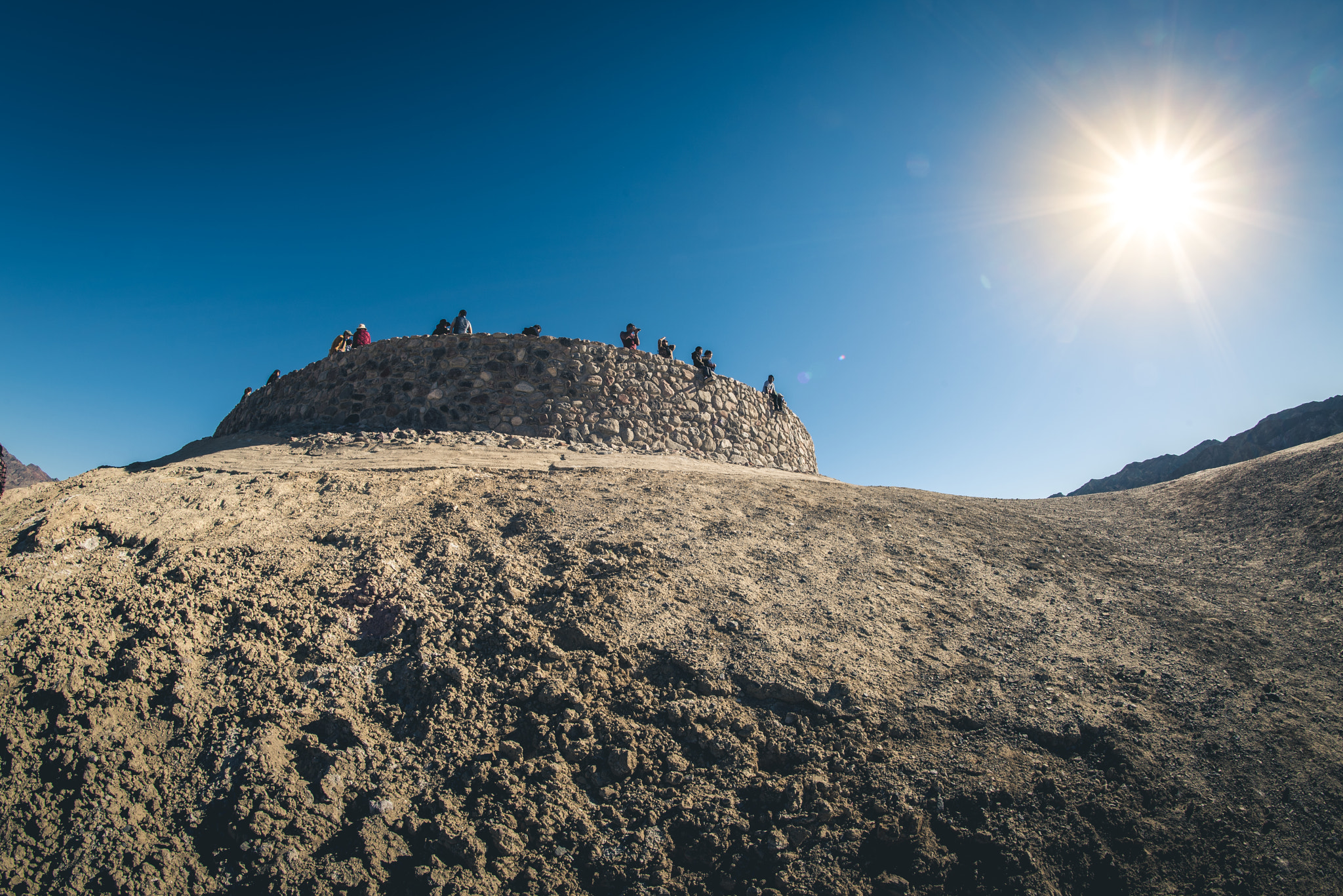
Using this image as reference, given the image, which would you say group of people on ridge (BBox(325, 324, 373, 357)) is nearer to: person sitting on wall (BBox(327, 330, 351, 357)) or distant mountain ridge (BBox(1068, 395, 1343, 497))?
person sitting on wall (BBox(327, 330, 351, 357))

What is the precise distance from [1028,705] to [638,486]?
468 centimetres

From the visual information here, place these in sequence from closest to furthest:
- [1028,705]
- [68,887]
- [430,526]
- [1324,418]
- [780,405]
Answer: [68,887] < [1028,705] < [430,526] < [780,405] < [1324,418]

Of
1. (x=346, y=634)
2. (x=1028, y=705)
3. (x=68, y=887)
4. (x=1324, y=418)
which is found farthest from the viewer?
(x=1324, y=418)

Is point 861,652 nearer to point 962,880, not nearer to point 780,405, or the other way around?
point 962,880

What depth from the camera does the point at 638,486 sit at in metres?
7.34

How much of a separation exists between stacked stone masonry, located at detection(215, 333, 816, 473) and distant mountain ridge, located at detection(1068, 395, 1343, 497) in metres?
13.7

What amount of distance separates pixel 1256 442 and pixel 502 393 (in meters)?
26.0

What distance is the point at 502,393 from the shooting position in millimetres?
10797

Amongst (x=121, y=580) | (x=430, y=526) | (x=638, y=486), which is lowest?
(x=121, y=580)

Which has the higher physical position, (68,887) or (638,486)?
(638,486)

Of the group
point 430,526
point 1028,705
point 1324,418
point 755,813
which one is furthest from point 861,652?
point 1324,418

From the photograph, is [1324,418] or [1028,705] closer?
[1028,705]

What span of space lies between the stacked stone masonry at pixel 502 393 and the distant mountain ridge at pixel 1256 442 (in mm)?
13739

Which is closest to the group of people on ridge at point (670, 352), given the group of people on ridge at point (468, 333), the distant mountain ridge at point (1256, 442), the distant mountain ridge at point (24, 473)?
the group of people on ridge at point (468, 333)
